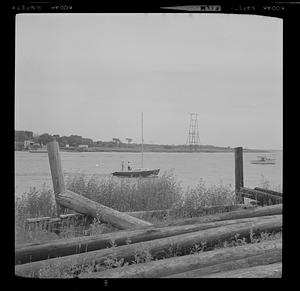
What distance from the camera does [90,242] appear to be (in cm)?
135

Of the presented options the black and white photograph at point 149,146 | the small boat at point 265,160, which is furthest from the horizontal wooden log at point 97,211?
the small boat at point 265,160

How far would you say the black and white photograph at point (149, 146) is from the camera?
1335mm

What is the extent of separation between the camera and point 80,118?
1354 mm

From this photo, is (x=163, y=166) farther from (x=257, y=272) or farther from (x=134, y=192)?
(x=257, y=272)

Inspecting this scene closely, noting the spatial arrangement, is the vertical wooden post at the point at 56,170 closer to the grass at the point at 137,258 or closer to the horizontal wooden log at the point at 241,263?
the grass at the point at 137,258

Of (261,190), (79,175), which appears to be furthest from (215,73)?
(79,175)

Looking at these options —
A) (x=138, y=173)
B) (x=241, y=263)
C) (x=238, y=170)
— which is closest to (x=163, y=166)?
(x=138, y=173)

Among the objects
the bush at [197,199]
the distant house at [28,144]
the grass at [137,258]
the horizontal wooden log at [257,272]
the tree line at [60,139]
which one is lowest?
the horizontal wooden log at [257,272]

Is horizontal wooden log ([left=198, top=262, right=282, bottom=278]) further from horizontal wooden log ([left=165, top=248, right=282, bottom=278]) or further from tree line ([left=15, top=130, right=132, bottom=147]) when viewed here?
tree line ([left=15, top=130, right=132, bottom=147])

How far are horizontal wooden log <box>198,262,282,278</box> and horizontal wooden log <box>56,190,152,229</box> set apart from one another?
22 cm

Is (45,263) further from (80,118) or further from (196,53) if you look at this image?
(196,53)

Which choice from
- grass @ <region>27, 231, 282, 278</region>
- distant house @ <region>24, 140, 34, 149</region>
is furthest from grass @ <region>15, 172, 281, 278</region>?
distant house @ <region>24, 140, 34, 149</region>

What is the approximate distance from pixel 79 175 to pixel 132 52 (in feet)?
1.08

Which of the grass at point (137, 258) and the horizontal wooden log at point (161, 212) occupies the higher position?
the horizontal wooden log at point (161, 212)
